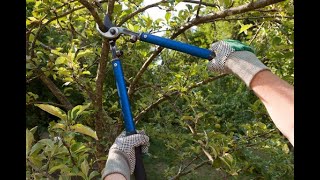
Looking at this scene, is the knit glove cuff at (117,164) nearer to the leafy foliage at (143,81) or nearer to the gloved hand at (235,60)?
the leafy foliage at (143,81)

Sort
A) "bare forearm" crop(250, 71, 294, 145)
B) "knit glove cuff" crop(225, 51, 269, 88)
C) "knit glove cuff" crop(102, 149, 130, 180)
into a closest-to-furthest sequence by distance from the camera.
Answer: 1. "bare forearm" crop(250, 71, 294, 145)
2. "knit glove cuff" crop(225, 51, 269, 88)
3. "knit glove cuff" crop(102, 149, 130, 180)

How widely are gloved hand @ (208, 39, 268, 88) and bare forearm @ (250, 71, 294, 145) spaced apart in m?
0.05

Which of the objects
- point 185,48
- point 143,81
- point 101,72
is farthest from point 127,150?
point 143,81

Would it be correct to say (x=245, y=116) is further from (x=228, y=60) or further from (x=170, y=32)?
(x=228, y=60)

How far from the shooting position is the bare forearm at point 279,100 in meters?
Result: 0.59

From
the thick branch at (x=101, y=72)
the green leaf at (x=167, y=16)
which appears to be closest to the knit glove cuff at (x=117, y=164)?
the thick branch at (x=101, y=72)

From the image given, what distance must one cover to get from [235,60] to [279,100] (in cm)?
23

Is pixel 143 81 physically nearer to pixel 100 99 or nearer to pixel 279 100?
pixel 100 99

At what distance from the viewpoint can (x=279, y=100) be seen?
62cm

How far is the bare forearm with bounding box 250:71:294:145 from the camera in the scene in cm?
59

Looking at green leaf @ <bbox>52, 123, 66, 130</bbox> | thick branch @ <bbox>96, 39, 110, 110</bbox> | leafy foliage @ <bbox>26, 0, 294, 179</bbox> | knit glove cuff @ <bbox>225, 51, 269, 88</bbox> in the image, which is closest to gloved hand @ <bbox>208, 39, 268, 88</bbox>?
knit glove cuff @ <bbox>225, 51, 269, 88</bbox>

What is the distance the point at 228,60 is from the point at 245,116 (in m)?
3.28

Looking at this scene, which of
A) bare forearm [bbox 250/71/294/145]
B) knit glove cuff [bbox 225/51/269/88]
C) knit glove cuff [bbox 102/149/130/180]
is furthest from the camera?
knit glove cuff [bbox 102/149/130/180]

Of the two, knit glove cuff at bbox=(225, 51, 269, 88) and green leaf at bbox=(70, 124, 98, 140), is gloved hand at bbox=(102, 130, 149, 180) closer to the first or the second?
green leaf at bbox=(70, 124, 98, 140)
